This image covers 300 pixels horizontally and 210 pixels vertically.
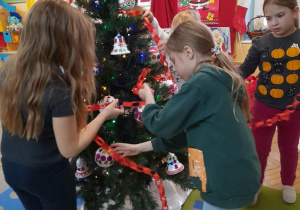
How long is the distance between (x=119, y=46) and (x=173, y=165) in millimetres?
734

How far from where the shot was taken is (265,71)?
1.71m

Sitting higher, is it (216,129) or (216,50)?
(216,50)

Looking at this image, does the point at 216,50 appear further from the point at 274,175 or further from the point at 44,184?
the point at 274,175

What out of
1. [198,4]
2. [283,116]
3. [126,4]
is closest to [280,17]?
[283,116]

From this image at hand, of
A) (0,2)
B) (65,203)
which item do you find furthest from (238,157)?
(0,2)

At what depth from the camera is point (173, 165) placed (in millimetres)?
1525

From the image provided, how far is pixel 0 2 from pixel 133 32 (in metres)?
3.58

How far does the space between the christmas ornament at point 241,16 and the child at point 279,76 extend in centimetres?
132

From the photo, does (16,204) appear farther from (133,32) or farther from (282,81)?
(282,81)

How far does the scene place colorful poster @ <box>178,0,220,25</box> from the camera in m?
3.07

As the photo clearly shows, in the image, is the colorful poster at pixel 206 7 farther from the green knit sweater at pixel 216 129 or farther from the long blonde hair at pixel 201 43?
the green knit sweater at pixel 216 129

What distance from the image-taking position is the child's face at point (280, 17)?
1.55 meters

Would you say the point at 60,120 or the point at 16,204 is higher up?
the point at 60,120

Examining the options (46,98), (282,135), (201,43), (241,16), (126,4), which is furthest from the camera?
(241,16)
